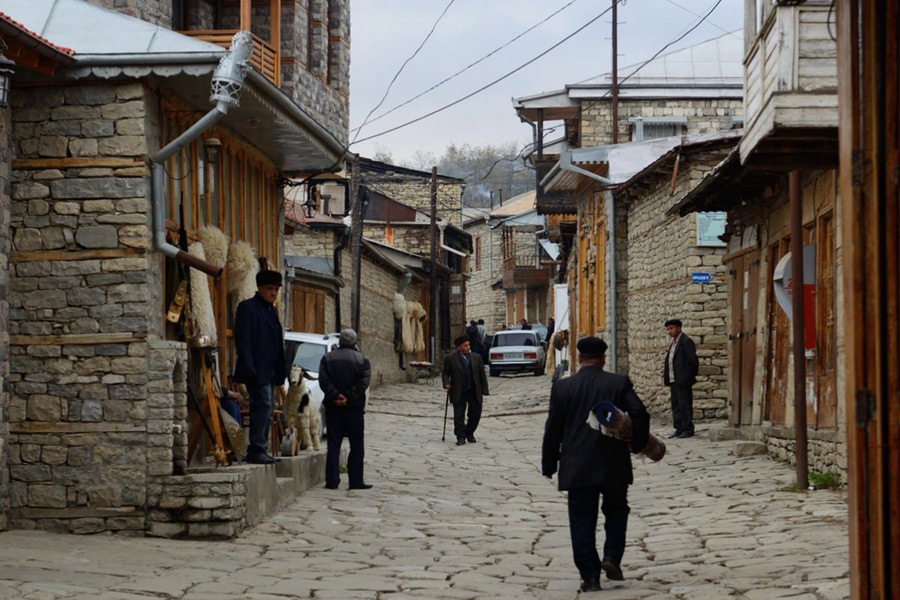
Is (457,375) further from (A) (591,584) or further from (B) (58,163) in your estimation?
(A) (591,584)

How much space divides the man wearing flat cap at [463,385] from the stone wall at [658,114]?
14.8m

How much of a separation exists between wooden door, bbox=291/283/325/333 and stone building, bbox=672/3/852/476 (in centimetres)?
1212

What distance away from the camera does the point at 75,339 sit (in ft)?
32.2

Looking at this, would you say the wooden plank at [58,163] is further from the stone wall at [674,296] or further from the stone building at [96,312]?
the stone wall at [674,296]

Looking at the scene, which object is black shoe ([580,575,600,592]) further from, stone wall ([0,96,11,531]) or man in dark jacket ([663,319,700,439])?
man in dark jacket ([663,319,700,439])

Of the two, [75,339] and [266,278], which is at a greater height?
[266,278]

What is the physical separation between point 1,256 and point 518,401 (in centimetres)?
2070

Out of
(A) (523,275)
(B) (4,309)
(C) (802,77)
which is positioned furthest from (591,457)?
(A) (523,275)

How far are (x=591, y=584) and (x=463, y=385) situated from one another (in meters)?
11.6

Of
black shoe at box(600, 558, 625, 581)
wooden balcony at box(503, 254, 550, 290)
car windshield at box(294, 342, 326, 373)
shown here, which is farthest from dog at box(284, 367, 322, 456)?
wooden balcony at box(503, 254, 550, 290)

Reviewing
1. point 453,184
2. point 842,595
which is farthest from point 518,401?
point 453,184

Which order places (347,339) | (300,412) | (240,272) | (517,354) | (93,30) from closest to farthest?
(93,30), (240,272), (347,339), (300,412), (517,354)

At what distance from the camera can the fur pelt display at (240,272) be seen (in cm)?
1270

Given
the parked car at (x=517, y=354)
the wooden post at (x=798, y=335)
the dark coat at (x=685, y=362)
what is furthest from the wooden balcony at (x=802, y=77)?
the parked car at (x=517, y=354)
